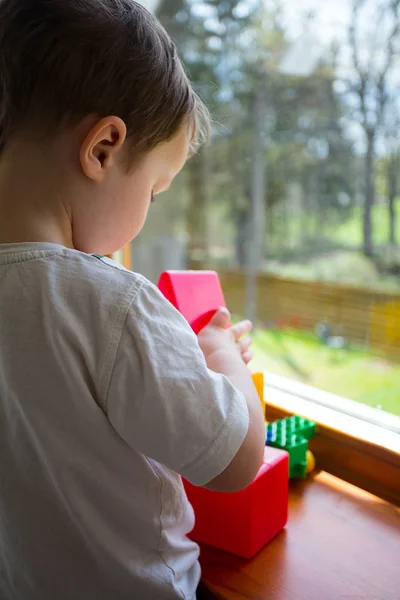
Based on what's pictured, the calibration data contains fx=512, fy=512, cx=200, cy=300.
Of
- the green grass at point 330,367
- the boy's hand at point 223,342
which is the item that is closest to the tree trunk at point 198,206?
the green grass at point 330,367

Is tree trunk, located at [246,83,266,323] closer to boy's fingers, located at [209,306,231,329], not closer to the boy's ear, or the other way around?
boy's fingers, located at [209,306,231,329]

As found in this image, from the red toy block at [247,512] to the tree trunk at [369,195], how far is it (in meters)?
0.41

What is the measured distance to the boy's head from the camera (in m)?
0.44

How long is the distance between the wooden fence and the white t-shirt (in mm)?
522

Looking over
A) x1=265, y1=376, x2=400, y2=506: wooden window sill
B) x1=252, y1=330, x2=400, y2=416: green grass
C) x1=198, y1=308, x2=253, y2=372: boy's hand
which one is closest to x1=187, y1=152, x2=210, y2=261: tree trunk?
x1=252, y1=330, x2=400, y2=416: green grass

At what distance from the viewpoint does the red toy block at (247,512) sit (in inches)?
22.8

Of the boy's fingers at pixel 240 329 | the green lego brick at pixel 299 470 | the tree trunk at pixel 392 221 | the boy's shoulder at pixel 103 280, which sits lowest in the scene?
the green lego brick at pixel 299 470

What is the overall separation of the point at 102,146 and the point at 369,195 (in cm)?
57

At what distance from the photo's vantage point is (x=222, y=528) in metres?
0.60

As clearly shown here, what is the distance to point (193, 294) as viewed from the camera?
615 mm

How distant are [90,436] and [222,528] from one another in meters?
0.26

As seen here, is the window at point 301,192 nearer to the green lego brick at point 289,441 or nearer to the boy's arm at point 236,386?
the green lego brick at point 289,441

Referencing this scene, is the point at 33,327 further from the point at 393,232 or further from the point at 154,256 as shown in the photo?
the point at 154,256

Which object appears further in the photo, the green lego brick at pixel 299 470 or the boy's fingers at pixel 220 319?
the green lego brick at pixel 299 470
